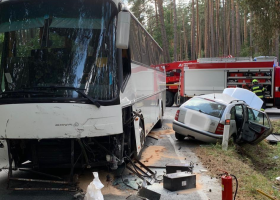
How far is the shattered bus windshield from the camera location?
528cm

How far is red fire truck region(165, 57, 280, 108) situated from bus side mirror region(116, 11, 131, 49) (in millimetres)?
15392

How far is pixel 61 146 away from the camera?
5555 mm

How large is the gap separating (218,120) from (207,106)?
0.70 m

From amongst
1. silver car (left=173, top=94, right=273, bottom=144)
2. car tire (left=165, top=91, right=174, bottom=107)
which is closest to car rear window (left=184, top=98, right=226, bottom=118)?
silver car (left=173, top=94, right=273, bottom=144)

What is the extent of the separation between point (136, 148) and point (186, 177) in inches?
49.2

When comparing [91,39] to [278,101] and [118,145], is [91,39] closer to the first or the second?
[118,145]

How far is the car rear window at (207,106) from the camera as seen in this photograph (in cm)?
956

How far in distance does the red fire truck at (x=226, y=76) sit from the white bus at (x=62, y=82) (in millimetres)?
15019

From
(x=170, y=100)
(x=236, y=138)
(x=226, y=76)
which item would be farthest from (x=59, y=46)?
(x=170, y=100)

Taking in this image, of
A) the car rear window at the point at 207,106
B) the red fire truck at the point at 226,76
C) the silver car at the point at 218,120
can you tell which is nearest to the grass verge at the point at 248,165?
the silver car at the point at 218,120

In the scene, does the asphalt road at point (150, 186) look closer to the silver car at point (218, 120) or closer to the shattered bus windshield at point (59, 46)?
the silver car at point (218, 120)

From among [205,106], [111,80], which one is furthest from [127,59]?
[205,106]

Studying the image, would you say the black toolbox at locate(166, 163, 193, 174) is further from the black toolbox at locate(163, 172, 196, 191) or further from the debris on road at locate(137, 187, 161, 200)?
the debris on road at locate(137, 187, 161, 200)

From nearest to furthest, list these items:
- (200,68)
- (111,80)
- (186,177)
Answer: (111,80), (186,177), (200,68)
